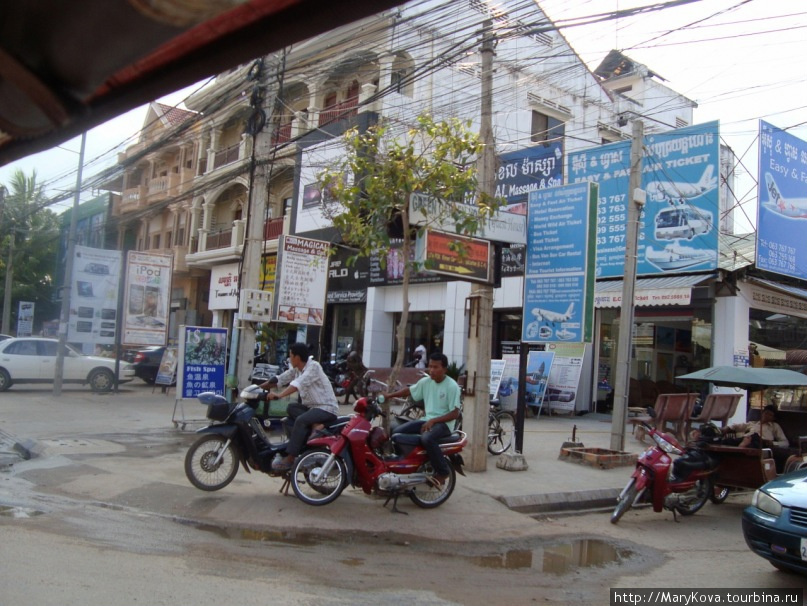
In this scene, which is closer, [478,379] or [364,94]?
[478,379]

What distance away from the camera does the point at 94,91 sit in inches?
72.1

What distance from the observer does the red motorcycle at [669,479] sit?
7.70 meters

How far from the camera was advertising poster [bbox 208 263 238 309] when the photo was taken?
2925 cm

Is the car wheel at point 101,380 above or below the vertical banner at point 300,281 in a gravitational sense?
below

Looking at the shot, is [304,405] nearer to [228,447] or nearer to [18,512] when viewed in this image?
[228,447]

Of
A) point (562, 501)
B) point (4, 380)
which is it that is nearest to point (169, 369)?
point (4, 380)

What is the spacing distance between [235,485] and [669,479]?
518cm

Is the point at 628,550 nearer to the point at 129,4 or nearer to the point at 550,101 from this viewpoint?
the point at 129,4

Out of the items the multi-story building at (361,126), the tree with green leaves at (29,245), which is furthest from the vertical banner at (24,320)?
the multi-story building at (361,126)

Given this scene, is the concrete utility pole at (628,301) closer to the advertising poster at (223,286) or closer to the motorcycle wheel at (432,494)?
the motorcycle wheel at (432,494)

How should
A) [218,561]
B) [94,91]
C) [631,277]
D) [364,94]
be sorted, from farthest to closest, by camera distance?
[364,94]
[631,277]
[218,561]
[94,91]

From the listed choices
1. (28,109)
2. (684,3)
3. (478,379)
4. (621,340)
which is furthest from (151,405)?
(28,109)

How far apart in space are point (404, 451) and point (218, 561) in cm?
267

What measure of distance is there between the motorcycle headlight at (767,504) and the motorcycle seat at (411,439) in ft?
10.0
